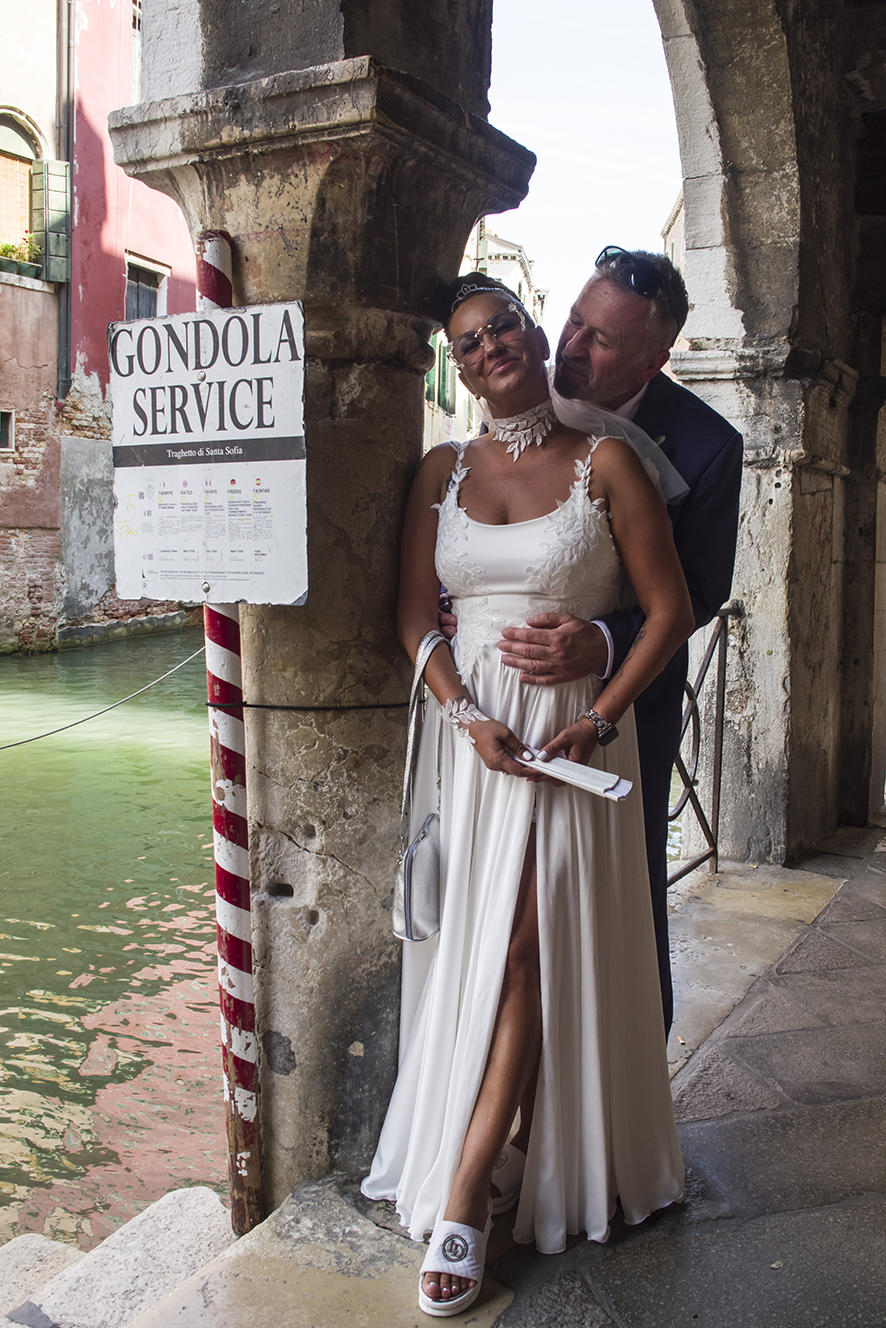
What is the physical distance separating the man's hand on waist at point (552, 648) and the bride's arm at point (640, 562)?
0.22 feet

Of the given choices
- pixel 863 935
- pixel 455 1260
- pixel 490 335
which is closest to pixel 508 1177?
pixel 455 1260

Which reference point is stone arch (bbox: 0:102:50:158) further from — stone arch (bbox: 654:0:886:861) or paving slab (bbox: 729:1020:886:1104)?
paving slab (bbox: 729:1020:886:1104)

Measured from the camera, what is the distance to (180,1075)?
10.9 ft

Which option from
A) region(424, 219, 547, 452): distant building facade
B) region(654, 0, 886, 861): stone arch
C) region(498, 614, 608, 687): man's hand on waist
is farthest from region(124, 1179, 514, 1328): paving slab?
region(424, 219, 547, 452): distant building facade

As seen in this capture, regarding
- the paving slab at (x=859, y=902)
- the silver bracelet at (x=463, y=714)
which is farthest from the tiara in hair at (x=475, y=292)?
the paving slab at (x=859, y=902)

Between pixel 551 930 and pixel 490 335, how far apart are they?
3.33 ft

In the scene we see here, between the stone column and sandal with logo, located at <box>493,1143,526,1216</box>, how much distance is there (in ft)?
0.85

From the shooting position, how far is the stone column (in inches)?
73.7

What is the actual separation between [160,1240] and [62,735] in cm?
675

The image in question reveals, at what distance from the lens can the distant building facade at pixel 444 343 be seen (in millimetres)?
22609

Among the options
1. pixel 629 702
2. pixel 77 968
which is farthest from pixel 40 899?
pixel 629 702

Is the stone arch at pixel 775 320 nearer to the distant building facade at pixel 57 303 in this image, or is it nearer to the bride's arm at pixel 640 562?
the bride's arm at pixel 640 562

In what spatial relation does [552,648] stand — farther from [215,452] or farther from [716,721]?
[716,721]

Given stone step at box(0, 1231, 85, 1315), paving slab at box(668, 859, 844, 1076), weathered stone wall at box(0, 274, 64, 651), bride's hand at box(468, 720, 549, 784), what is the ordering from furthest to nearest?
weathered stone wall at box(0, 274, 64, 651) → paving slab at box(668, 859, 844, 1076) → stone step at box(0, 1231, 85, 1315) → bride's hand at box(468, 720, 549, 784)
